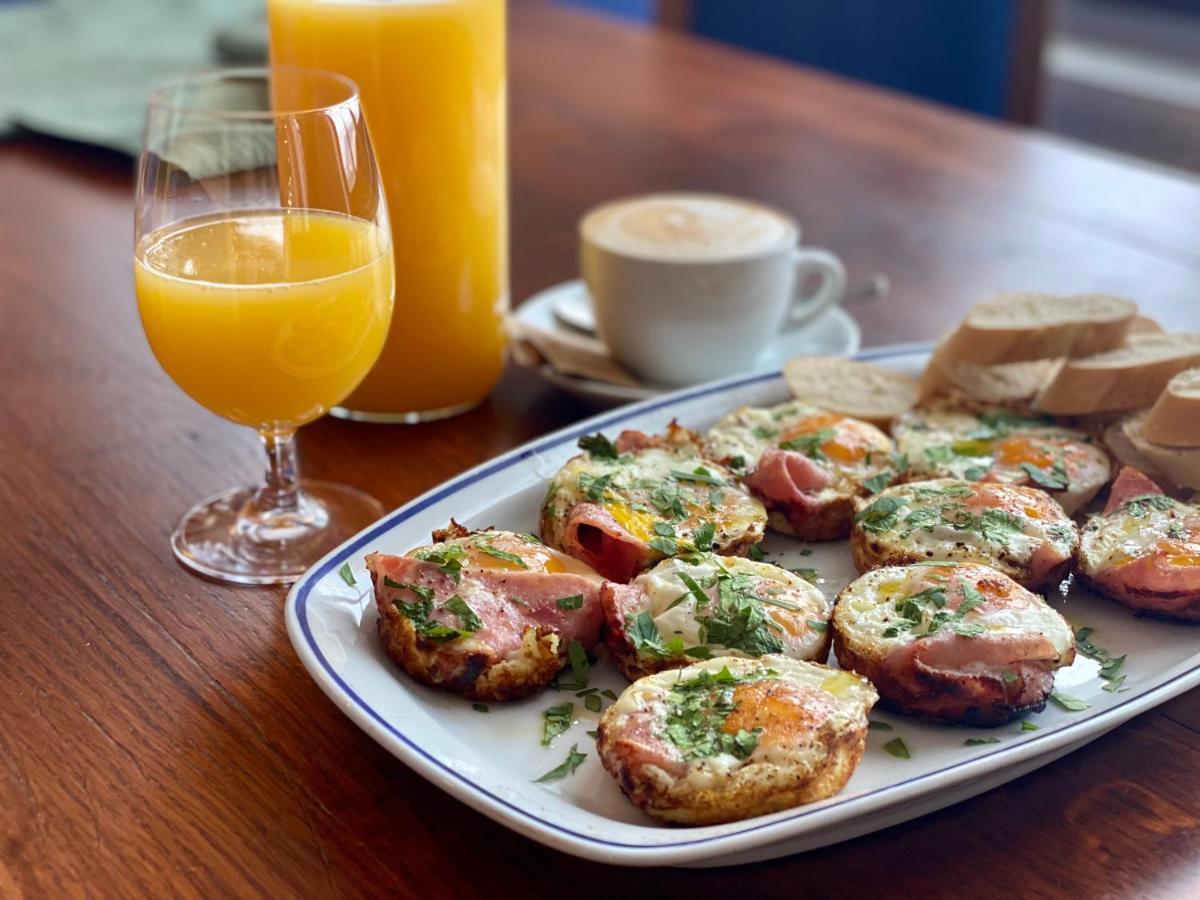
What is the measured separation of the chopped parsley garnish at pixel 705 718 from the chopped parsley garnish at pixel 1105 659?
0.30m

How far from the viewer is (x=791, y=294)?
1.67 metres

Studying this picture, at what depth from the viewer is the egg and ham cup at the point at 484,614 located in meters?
0.93

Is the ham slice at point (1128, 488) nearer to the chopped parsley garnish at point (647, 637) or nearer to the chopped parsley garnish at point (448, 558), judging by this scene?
the chopped parsley garnish at point (647, 637)

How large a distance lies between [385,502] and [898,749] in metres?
0.63

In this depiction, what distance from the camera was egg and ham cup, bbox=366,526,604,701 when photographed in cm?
93

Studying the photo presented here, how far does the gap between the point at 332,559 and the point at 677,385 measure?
2.28ft

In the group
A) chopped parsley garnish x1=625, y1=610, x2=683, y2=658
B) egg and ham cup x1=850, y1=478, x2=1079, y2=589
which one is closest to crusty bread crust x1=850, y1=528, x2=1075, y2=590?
egg and ham cup x1=850, y1=478, x2=1079, y2=589

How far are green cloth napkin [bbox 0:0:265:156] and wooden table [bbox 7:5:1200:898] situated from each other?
0.07 meters

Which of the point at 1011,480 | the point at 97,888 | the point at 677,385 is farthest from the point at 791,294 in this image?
the point at 97,888

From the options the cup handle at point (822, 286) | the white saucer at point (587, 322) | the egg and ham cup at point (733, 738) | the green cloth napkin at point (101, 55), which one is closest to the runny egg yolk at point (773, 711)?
the egg and ham cup at point (733, 738)

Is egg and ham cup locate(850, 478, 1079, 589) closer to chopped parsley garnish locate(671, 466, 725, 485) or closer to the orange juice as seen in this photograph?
chopped parsley garnish locate(671, 466, 725, 485)

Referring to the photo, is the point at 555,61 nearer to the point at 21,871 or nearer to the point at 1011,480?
the point at 1011,480

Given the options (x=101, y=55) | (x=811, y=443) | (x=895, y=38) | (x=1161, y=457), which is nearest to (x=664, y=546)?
(x=811, y=443)

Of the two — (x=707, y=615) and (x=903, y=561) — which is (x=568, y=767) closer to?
(x=707, y=615)
